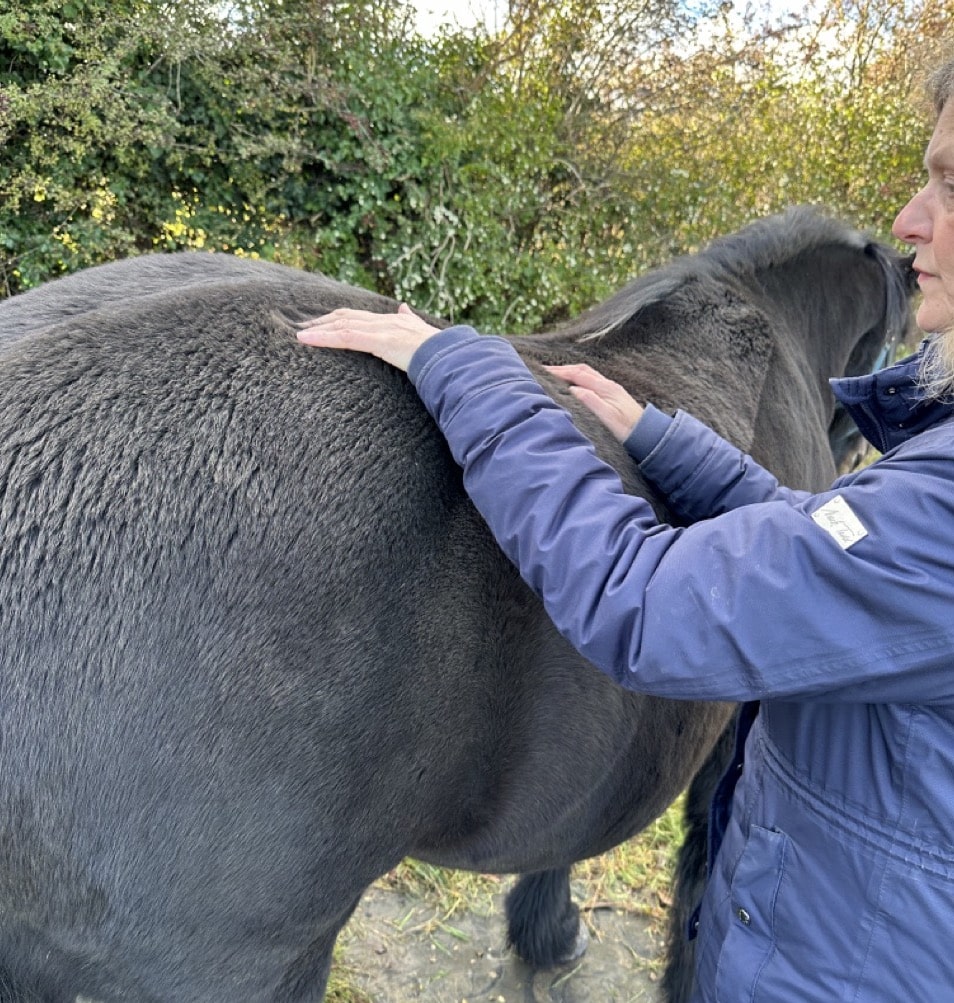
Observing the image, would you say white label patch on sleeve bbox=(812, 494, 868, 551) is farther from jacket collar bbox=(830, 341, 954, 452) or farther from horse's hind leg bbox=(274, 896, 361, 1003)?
horse's hind leg bbox=(274, 896, 361, 1003)

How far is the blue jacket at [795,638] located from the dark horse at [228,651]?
19 centimetres

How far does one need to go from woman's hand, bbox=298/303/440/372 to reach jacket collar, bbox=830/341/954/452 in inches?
30.8

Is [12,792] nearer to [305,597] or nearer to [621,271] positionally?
[305,597]

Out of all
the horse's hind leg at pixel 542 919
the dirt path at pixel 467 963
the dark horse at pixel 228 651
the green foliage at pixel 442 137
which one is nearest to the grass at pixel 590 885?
the dirt path at pixel 467 963

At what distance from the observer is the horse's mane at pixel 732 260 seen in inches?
79.4

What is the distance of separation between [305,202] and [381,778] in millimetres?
4572

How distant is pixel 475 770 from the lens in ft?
4.43

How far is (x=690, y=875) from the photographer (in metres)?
2.28

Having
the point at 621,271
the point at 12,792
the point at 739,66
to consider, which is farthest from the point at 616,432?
the point at 739,66

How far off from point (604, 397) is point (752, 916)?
3.19 feet

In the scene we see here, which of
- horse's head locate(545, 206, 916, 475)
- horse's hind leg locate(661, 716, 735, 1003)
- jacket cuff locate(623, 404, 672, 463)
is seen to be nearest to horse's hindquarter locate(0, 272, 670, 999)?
jacket cuff locate(623, 404, 672, 463)

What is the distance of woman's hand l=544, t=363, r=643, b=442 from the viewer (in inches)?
59.5

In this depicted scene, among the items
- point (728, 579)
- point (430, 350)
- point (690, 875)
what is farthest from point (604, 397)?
point (690, 875)

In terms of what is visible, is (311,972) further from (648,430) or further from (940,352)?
(940,352)
